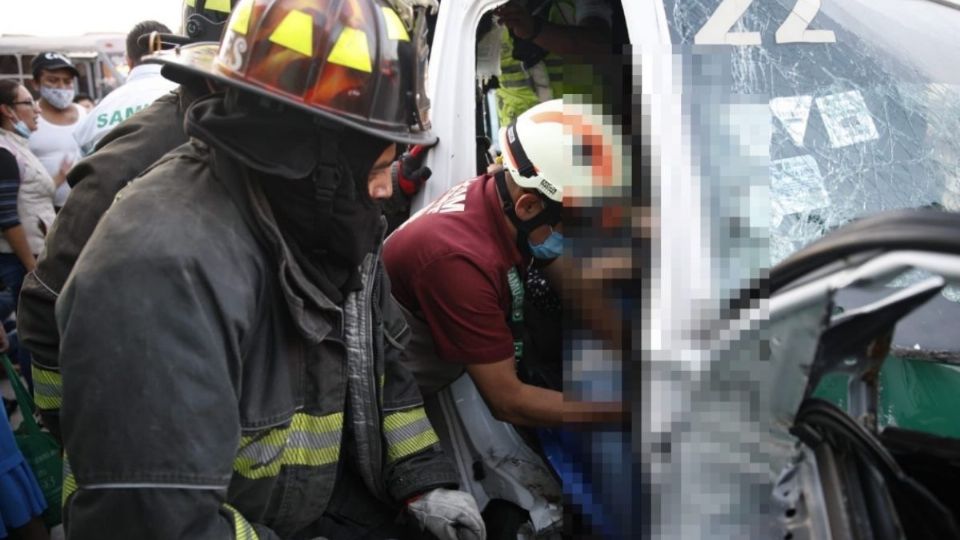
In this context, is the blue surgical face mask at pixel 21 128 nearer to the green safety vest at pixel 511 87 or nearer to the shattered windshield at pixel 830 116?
the green safety vest at pixel 511 87

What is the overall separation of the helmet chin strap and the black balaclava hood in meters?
0.64

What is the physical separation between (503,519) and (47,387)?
127 cm

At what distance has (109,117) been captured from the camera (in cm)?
368

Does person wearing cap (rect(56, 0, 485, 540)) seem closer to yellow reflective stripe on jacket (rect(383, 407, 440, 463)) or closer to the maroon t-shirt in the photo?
yellow reflective stripe on jacket (rect(383, 407, 440, 463))

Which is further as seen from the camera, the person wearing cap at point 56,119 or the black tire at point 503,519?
the person wearing cap at point 56,119

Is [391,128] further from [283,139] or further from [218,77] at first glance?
[218,77]

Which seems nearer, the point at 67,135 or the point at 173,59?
the point at 173,59

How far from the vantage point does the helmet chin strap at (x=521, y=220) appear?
7.77 feet

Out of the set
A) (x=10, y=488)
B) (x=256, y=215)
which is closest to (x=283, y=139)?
(x=256, y=215)

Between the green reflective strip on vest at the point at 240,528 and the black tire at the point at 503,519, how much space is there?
3.00ft

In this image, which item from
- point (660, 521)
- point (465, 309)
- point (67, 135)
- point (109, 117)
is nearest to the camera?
point (660, 521)

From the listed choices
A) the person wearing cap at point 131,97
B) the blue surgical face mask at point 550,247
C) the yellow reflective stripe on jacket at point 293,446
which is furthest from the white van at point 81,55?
the yellow reflective stripe on jacket at point 293,446

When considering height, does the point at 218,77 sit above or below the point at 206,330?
above

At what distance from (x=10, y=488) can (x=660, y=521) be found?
2.45 metres
